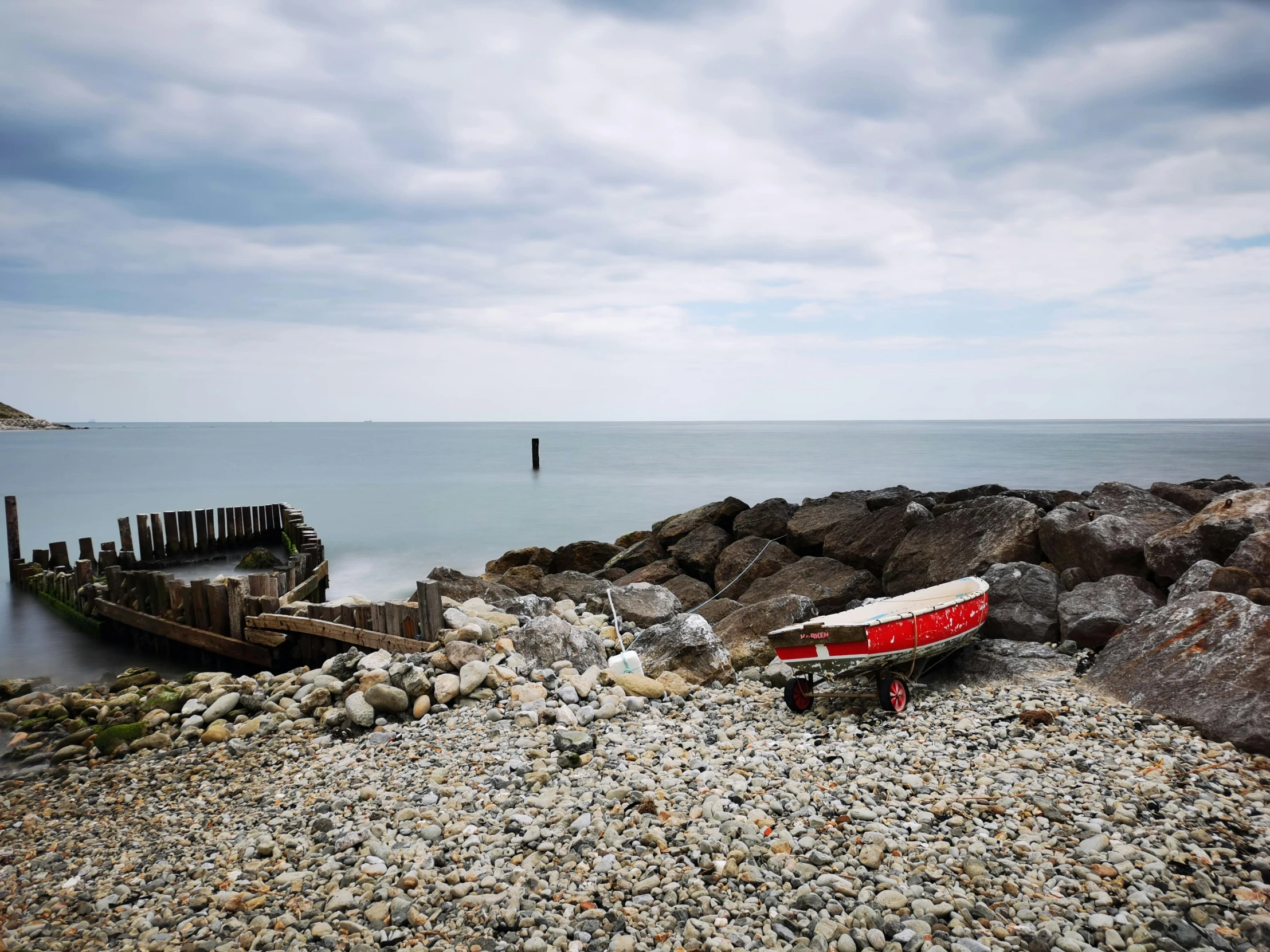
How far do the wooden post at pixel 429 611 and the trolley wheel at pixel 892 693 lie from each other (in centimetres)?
447

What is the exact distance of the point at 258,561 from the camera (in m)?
18.2

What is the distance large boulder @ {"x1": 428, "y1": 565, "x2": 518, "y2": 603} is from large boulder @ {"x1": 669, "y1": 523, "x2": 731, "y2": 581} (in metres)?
3.21

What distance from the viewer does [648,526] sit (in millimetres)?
26547

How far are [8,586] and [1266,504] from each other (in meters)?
21.6

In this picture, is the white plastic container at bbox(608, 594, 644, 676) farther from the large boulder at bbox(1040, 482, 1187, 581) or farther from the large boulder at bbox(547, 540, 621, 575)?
the large boulder at bbox(547, 540, 621, 575)

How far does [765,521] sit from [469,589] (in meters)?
5.44

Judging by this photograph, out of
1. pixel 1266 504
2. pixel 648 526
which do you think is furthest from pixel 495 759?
pixel 648 526

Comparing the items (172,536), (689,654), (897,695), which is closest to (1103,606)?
(897,695)

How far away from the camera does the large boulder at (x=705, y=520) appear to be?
1520cm

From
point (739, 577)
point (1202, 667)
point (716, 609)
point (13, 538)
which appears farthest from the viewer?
point (13, 538)

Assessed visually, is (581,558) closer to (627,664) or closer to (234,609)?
(234,609)

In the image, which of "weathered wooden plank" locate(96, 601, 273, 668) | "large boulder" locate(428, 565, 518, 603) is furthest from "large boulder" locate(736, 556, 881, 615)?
"weathered wooden plank" locate(96, 601, 273, 668)

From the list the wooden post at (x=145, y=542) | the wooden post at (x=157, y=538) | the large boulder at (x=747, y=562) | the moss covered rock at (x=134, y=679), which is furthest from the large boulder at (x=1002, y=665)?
the wooden post at (x=157, y=538)

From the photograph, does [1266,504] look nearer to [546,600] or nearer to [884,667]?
[884,667]
